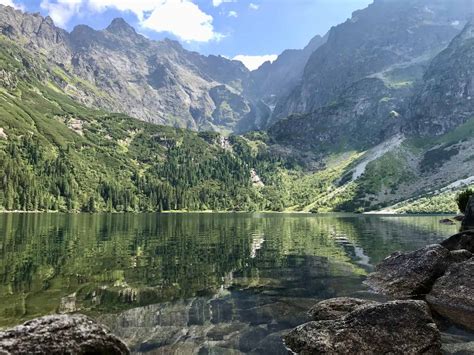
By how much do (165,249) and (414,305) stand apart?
47724 mm

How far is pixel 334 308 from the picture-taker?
2522cm

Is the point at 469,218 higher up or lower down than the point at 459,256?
higher up

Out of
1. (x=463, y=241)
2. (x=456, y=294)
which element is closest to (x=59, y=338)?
(x=456, y=294)

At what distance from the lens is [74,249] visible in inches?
2393

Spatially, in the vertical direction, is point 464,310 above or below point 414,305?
below

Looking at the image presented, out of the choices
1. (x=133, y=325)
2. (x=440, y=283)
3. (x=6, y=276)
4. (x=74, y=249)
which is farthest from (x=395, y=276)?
(x=74, y=249)

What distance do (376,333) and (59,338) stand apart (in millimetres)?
13723

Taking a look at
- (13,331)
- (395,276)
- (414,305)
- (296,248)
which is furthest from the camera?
(296,248)

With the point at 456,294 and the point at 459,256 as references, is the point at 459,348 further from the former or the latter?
the point at 459,256

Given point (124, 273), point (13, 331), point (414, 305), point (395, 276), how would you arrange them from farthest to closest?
→ point (124, 273) → point (395, 276) → point (414, 305) → point (13, 331)

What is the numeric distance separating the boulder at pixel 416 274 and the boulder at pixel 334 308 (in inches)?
325

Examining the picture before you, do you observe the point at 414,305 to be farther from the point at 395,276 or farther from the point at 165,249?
the point at 165,249

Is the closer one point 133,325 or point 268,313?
point 133,325

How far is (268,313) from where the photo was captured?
1051 inches
